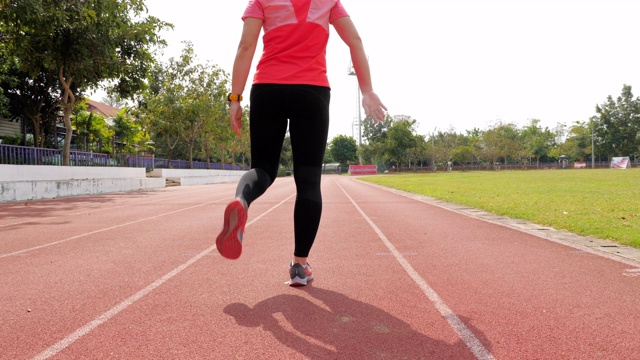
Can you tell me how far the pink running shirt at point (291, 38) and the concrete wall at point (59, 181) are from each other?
15.5 meters

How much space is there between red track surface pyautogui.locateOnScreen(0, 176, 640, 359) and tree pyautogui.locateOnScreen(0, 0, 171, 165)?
1097 centimetres

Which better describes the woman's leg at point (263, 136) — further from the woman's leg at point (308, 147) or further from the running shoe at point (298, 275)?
the running shoe at point (298, 275)

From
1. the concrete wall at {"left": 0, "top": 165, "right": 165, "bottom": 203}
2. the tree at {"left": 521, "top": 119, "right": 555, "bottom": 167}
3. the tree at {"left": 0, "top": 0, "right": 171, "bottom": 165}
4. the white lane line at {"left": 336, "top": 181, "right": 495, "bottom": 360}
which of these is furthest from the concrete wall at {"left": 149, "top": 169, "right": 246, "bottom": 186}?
the tree at {"left": 521, "top": 119, "right": 555, "bottom": 167}

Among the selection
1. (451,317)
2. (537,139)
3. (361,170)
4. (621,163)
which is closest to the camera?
(451,317)

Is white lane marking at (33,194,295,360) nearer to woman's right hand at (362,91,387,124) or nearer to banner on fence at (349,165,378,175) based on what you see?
woman's right hand at (362,91,387,124)

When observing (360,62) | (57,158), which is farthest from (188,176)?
(360,62)

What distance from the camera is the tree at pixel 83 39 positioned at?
13.5 metres

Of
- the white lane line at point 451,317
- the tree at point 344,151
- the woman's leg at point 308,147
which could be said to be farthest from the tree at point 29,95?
the tree at point 344,151

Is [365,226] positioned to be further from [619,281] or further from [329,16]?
[329,16]

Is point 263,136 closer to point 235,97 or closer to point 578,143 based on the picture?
point 235,97

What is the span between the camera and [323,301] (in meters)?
3.12

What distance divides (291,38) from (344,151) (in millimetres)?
114158

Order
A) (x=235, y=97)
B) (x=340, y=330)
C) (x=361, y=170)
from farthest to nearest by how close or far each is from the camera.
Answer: (x=361, y=170)
(x=235, y=97)
(x=340, y=330)

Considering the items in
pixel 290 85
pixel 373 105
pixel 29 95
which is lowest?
pixel 373 105
